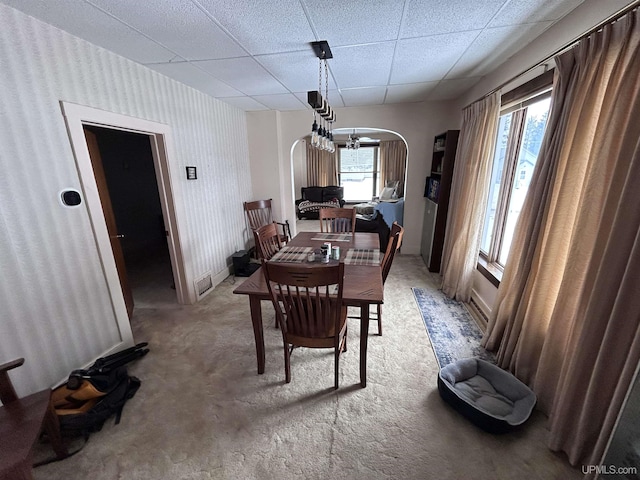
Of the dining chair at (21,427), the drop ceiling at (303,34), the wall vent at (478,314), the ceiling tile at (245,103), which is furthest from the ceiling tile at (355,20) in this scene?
the wall vent at (478,314)

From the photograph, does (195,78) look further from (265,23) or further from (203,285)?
(203,285)

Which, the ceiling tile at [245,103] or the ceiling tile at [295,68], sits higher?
the ceiling tile at [245,103]

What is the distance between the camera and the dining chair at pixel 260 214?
4.05m

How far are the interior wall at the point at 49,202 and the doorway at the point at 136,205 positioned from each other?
166cm

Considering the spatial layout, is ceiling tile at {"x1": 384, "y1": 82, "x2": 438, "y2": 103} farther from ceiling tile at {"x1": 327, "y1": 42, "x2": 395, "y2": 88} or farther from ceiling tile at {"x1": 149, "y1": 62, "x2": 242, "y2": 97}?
ceiling tile at {"x1": 149, "y1": 62, "x2": 242, "y2": 97}

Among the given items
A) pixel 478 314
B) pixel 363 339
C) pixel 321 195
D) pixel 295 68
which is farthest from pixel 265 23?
pixel 321 195

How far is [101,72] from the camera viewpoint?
6.14 feet

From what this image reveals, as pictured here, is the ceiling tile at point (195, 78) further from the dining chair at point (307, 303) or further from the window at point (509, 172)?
the window at point (509, 172)

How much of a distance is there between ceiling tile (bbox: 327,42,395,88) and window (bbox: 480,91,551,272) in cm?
117

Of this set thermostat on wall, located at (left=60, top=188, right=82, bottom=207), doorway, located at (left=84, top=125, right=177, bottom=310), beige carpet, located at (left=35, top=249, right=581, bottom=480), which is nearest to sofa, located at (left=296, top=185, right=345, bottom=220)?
doorway, located at (left=84, top=125, right=177, bottom=310)

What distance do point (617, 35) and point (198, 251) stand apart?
355 cm

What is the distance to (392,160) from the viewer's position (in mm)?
8250

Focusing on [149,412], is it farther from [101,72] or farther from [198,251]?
[101,72]

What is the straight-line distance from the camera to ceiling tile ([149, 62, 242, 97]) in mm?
2223
